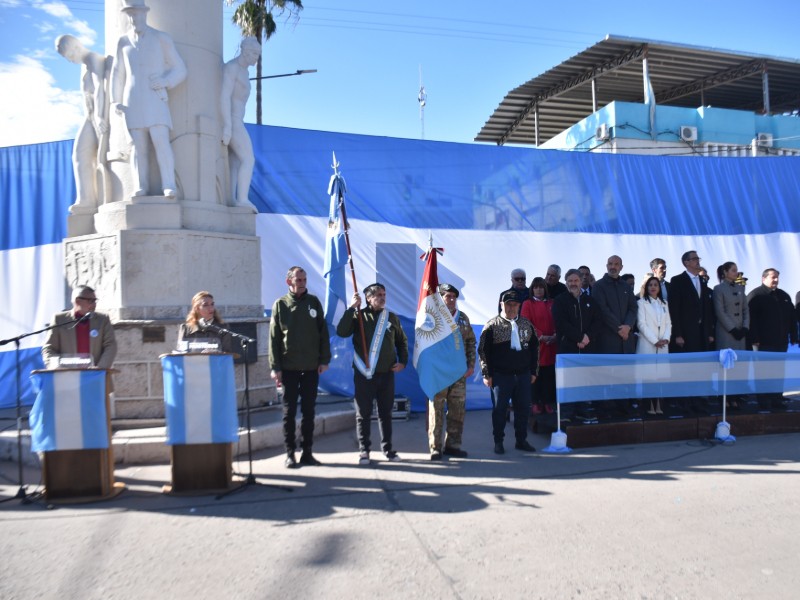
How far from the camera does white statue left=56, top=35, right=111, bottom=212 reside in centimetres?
693

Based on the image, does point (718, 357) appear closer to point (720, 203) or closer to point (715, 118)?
point (720, 203)

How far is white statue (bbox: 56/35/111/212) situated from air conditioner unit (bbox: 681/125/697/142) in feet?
64.7

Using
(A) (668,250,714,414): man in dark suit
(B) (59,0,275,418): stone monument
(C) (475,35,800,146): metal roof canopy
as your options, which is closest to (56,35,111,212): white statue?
(B) (59,0,275,418): stone monument

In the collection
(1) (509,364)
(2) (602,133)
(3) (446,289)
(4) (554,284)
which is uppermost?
(2) (602,133)

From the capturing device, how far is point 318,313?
19.6 ft

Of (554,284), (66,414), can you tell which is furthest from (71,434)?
(554,284)

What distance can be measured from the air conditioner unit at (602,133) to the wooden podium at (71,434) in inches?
754

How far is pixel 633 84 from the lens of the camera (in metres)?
22.7

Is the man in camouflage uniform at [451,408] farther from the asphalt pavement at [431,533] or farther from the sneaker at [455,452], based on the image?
the asphalt pavement at [431,533]

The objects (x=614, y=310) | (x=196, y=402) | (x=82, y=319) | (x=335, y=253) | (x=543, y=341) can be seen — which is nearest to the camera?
(x=196, y=402)

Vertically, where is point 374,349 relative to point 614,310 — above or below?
below

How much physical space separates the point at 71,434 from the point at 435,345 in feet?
10.7

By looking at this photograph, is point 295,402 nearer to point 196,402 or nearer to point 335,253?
point 196,402

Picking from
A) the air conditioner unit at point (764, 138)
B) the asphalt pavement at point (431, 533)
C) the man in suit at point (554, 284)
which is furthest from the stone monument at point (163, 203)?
the air conditioner unit at point (764, 138)
